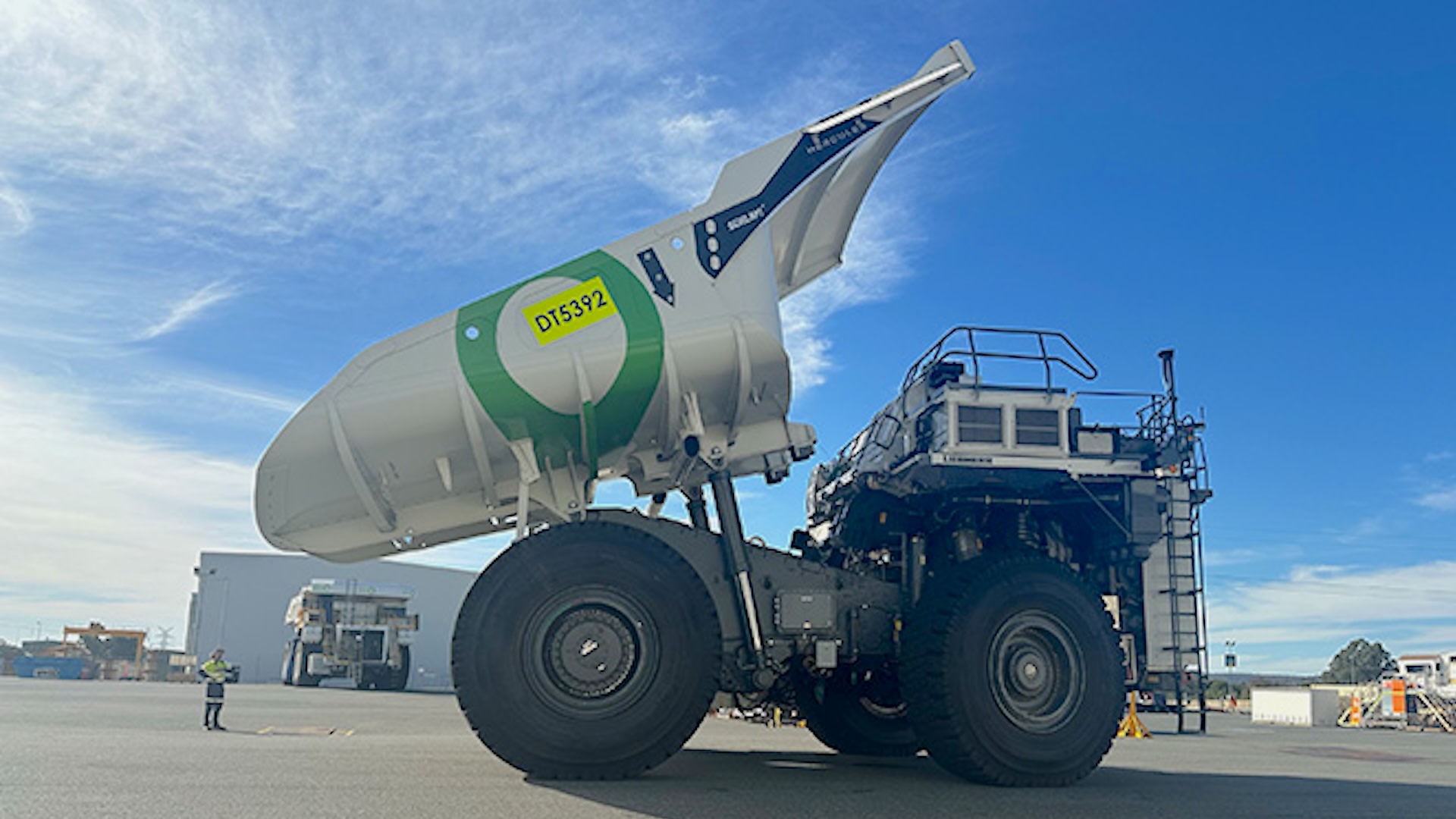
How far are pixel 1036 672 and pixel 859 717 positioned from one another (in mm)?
2623

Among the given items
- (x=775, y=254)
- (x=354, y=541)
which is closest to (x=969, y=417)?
(x=775, y=254)

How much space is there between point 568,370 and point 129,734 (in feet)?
25.7

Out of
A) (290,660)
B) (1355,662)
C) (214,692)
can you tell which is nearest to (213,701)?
(214,692)

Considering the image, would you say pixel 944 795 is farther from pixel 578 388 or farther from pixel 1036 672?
pixel 578 388

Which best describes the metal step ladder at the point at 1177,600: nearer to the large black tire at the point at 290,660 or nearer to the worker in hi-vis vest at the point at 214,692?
the worker in hi-vis vest at the point at 214,692

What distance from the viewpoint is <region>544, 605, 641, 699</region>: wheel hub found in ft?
26.1

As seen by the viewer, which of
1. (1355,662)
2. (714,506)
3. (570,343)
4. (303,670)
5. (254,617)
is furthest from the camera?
(1355,662)

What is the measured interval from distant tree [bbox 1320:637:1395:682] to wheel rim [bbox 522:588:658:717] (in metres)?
88.4

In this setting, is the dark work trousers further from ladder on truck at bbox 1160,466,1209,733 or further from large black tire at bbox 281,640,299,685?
large black tire at bbox 281,640,299,685

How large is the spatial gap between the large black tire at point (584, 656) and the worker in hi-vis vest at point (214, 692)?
8.43 m

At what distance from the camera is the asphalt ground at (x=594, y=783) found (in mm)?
6664

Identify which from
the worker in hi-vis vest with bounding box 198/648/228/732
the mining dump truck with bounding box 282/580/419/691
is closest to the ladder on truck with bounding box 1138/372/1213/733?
the worker in hi-vis vest with bounding box 198/648/228/732

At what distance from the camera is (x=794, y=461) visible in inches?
366

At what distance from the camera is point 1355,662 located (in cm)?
8838
